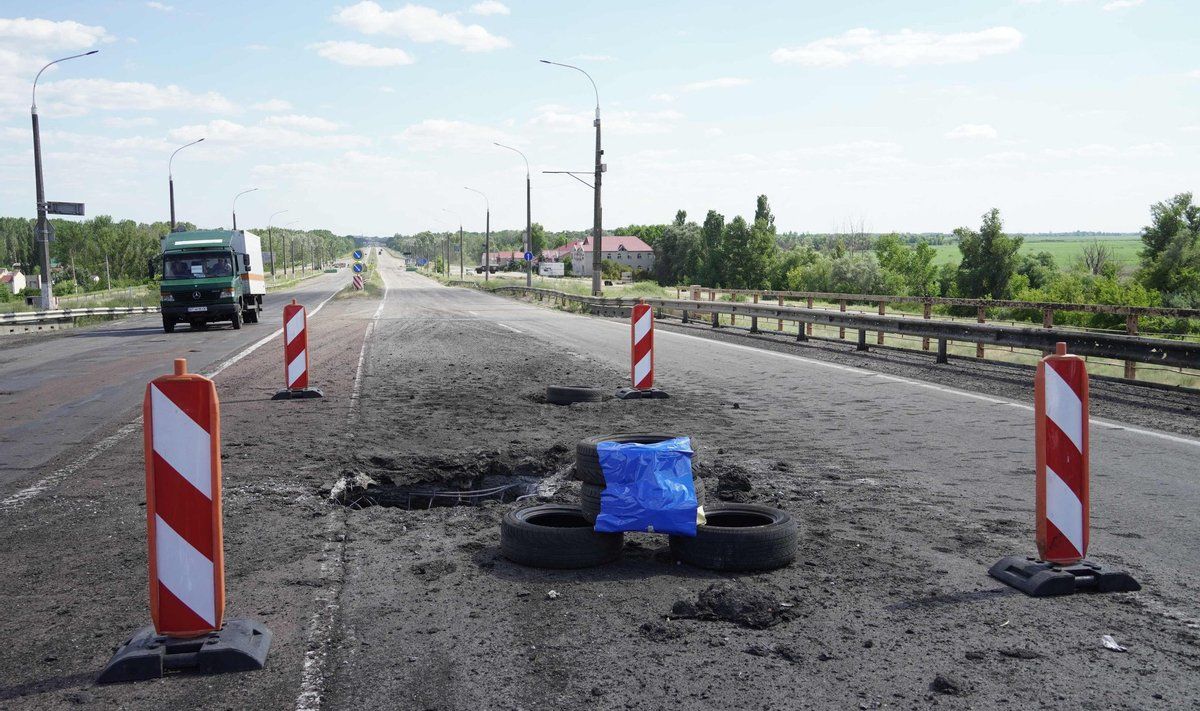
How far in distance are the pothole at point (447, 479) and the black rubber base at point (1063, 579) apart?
3554mm

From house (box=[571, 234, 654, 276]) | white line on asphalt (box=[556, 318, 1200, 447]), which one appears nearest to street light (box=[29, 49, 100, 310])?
white line on asphalt (box=[556, 318, 1200, 447])

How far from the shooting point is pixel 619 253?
18712cm

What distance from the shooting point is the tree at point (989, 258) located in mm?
85438

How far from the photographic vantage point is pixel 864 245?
12738 centimetres

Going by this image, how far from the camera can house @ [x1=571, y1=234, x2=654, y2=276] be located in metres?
186

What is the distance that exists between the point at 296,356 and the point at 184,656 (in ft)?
29.8

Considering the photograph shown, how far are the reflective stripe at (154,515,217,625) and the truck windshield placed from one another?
27.3m

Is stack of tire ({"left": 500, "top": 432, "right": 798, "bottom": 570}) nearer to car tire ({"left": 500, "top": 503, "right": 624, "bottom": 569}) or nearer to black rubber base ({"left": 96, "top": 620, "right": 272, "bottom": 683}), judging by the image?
car tire ({"left": 500, "top": 503, "right": 624, "bottom": 569})

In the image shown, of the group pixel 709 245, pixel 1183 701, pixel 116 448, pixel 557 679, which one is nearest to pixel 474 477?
pixel 116 448

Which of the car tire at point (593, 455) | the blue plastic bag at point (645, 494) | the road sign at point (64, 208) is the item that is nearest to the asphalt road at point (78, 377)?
the road sign at point (64, 208)

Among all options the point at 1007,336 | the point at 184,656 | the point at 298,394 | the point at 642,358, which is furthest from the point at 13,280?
the point at 184,656

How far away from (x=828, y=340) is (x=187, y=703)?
20.4 meters

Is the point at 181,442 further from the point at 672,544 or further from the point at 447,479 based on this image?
the point at 447,479

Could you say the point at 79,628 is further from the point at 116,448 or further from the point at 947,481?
the point at 947,481
